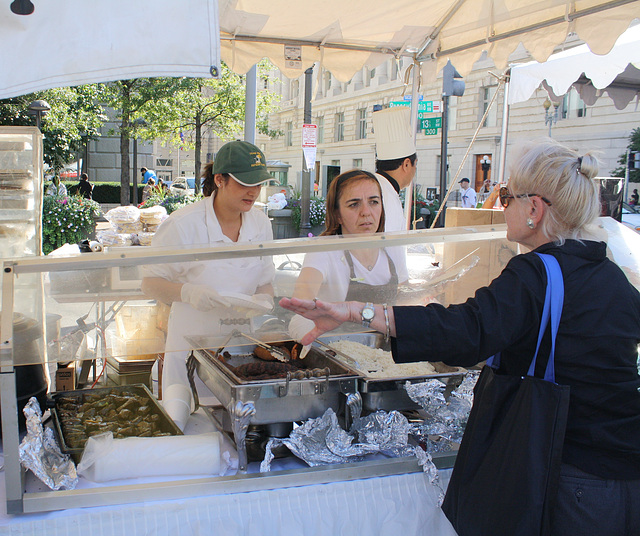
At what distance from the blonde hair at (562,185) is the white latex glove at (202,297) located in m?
0.93

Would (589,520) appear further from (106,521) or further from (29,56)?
(29,56)

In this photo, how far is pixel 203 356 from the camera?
6.44 ft

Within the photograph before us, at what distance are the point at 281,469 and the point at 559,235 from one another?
104cm

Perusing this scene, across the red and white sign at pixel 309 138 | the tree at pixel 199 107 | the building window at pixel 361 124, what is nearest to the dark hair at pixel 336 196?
the red and white sign at pixel 309 138

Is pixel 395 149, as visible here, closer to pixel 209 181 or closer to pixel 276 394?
pixel 209 181

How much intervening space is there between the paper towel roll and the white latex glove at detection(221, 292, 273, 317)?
41 centimetres

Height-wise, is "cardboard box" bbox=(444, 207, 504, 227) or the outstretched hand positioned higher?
"cardboard box" bbox=(444, 207, 504, 227)

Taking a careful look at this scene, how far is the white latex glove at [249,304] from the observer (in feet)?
5.58

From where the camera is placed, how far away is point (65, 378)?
2328 mm

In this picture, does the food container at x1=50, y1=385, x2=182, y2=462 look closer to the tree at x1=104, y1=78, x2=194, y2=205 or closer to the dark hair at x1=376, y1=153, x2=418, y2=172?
the dark hair at x1=376, y1=153, x2=418, y2=172

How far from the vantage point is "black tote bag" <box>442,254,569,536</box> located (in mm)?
1296

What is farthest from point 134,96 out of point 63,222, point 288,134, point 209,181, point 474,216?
point 288,134

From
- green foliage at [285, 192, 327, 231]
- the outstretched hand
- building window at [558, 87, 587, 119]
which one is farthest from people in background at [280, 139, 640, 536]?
building window at [558, 87, 587, 119]

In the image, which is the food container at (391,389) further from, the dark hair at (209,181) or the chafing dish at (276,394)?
the dark hair at (209,181)
